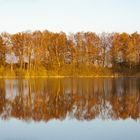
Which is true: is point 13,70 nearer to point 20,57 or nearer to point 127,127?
point 20,57

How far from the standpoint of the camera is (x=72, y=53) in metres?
68.4

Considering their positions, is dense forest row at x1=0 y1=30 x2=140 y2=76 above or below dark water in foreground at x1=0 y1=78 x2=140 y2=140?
above

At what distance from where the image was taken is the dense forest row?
213 feet

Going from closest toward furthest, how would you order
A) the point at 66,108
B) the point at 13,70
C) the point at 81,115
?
the point at 81,115 < the point at 66,108 < the point at 13,70

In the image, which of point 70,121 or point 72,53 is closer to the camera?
point 70,121

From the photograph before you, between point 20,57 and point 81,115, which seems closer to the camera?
point 81,115

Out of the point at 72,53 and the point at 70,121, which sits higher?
the point at 72,53

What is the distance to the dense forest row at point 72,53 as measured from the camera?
64.8 metres

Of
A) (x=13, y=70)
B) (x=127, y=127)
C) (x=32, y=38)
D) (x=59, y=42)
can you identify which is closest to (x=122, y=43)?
(x=59, y=42)

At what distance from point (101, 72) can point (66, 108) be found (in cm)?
4689

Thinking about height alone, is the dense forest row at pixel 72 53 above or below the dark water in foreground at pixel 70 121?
above

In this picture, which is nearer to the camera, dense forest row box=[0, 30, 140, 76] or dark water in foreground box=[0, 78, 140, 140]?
dark water in foreground box=[0, 78, 140, 140]

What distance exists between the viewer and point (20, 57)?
6531cm

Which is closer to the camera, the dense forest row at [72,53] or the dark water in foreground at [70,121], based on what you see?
the dark water in foreground at [70,121]
